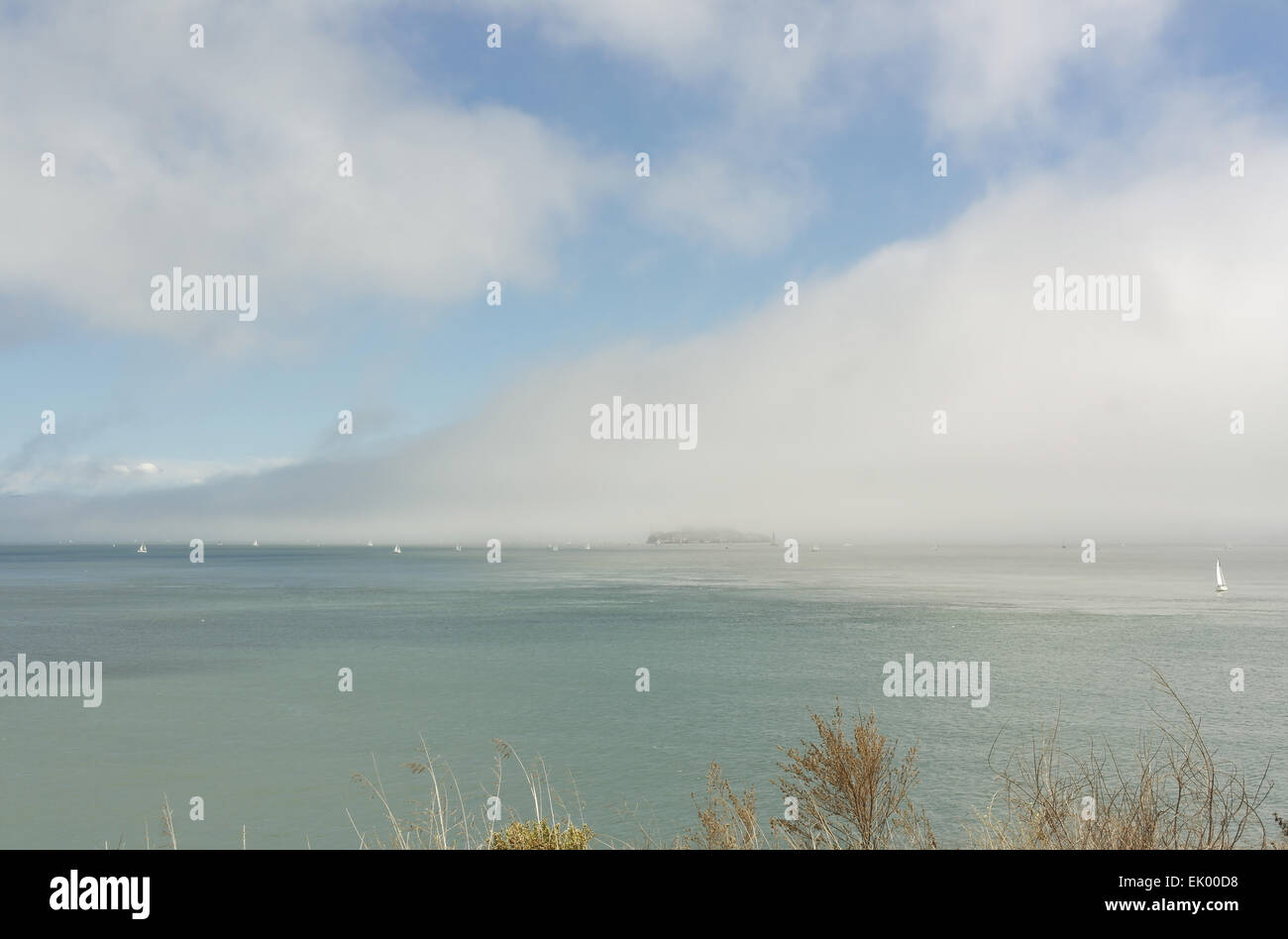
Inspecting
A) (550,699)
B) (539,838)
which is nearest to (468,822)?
(539,838)

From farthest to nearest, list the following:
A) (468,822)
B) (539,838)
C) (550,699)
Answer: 1. (550,699)
2. (468,822)
3. (539,838)

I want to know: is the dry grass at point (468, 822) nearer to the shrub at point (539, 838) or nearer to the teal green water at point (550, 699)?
the shrub at point (539, 838)

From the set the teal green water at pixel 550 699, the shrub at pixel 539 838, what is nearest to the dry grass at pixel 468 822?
the shrub at pixel 539 838

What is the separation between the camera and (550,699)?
1151 inches

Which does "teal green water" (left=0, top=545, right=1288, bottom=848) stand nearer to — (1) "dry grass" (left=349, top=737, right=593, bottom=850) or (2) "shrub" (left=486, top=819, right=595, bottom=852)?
(1) "dry grass" (left=349, top=737, right=593, bottom=850)

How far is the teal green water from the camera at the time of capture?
18.0 m

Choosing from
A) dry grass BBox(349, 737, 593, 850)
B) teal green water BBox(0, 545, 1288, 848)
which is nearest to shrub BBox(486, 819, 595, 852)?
dry grass BBox(349, 737, 593, 850)

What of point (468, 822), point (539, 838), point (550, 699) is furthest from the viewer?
point (550, 699)

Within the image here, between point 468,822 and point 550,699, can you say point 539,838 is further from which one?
point 550,699

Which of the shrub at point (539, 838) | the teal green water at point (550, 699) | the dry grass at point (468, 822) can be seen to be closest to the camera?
the shrub at point (539, 838)

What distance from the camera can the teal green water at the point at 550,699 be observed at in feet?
59.0
